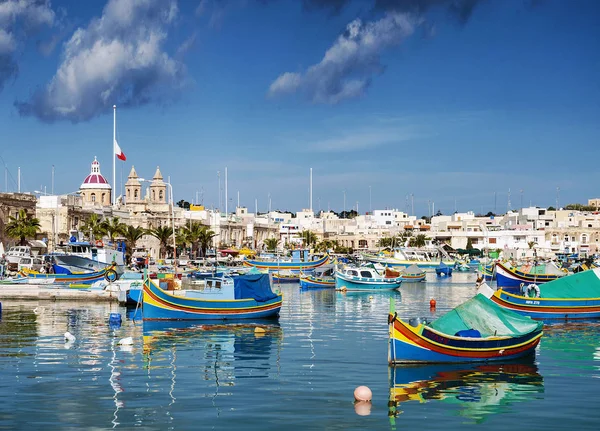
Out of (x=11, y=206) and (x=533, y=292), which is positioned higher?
(x=11, y=206)

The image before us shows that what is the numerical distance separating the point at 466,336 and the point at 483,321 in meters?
1.29

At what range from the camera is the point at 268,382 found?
24.1 metres

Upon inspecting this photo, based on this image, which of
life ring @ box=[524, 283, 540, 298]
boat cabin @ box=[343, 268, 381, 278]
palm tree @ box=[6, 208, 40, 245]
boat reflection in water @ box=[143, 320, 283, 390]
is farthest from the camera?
palm tree @ box=[6, 208, 40, 245]

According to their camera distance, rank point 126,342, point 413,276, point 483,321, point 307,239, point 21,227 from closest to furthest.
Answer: point 483,321 < point 126,342 < point 21,227 < point 413,276 < point 307,239

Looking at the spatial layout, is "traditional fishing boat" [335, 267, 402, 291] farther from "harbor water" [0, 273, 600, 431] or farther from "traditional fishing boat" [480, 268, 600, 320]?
"harbor water" [0, 273, 600, 431]

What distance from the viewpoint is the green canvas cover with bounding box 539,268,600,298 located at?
4288cm

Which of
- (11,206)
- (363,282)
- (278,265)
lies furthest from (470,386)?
(11,206)

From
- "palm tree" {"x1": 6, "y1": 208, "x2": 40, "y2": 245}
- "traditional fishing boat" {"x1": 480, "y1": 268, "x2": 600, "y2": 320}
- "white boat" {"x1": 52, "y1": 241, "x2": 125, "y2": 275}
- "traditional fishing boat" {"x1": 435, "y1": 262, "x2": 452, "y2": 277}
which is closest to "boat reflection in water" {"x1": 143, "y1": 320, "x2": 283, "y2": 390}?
"traditional fishing boat" {"x1": 480, "y1": 268, "x2": 600, "y2": 320}

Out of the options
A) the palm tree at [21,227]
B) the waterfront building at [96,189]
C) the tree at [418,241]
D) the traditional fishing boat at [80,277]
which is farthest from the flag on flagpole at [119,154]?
the tree at [418,241]

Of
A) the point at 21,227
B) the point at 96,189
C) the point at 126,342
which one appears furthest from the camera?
the point at 96,189

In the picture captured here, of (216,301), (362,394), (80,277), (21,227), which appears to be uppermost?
(21,227)

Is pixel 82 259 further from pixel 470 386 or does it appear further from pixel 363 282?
pixel 470 386

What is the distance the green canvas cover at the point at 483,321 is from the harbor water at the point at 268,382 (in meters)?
1.20

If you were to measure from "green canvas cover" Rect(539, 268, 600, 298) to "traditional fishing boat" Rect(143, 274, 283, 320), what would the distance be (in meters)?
14.1
